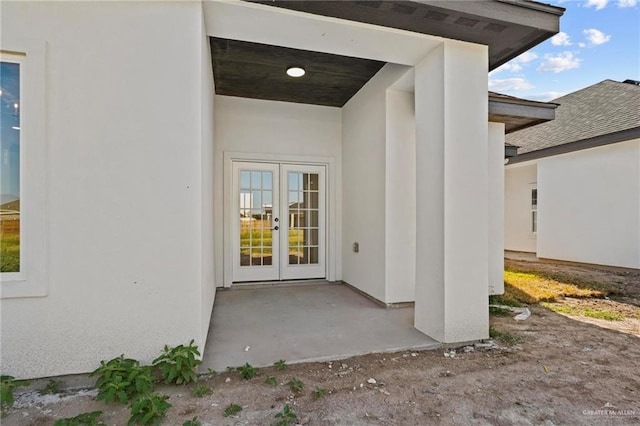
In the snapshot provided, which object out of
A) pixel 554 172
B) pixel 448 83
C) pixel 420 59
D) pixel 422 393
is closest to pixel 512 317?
pixel 422 393

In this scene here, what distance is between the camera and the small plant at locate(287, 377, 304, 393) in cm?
228

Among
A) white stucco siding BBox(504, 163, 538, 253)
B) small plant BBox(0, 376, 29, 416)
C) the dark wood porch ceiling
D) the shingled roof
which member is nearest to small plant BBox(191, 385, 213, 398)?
small plant BBox(0, 376, 29, 416)

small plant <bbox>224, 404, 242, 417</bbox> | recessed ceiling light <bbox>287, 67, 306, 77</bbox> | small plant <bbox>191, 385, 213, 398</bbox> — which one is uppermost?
recessed ceiling light <bbox>287, 67, 306, 77</bbox>

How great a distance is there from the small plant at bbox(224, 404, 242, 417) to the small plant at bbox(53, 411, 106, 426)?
67cm

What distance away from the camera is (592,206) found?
7863 millimetres

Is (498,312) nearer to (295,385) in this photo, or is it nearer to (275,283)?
(295,385)

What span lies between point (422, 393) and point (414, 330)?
122 centimetres

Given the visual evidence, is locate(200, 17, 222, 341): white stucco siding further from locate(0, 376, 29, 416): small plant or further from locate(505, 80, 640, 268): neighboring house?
locate(505, 80, 640, 268): neighboring house

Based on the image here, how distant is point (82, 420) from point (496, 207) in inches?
213

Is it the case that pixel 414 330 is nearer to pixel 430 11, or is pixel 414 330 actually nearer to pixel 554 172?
pixel 430 11

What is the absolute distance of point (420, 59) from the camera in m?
3.45

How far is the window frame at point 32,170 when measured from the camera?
89.1 inches

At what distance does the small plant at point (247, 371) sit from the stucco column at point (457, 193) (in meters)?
1.79

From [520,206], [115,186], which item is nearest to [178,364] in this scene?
[115,186]
